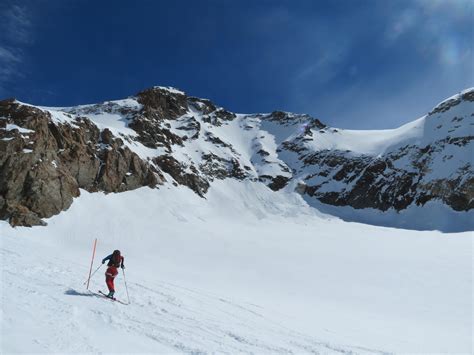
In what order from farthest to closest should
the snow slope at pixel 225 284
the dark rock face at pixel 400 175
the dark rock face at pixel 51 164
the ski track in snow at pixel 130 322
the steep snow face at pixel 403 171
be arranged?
the dark rock face at pixel 400 175
the steep snow face at pixel 403 171
the dark rock face at pixel 51 164
the snow slope at pixel 225 284
the ski track in snow at pixel 130 322

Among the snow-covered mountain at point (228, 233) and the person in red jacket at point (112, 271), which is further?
the person in red jacket at point (112, 271)

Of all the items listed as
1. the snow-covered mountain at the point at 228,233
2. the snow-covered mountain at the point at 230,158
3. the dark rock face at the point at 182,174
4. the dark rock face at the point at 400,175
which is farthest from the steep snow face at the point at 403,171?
the dark rock face at the point at 182,174

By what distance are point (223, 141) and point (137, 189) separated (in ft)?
124

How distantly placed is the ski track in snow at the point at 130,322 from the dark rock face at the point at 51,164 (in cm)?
2141

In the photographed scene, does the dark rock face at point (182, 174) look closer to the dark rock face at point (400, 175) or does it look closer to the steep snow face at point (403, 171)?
the steep snow face at point (403, 171)

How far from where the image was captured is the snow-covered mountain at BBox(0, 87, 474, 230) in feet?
120

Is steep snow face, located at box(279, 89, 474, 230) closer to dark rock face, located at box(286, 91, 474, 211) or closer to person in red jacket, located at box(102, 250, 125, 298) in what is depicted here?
dark rock face, located at box(286, 91, 474, 211)

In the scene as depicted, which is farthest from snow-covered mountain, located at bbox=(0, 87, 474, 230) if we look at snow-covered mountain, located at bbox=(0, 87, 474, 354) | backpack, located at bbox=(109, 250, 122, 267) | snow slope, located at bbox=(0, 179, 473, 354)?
backpack, located at bbox=(109, 250, 122, 267)

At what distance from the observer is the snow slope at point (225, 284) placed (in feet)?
28.6

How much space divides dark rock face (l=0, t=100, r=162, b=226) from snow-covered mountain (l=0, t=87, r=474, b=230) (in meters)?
0.12

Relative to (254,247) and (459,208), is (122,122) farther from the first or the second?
(459,208)

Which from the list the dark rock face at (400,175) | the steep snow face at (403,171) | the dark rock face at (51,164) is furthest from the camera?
the dark rock face at (400,175)

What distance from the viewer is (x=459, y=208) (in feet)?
179

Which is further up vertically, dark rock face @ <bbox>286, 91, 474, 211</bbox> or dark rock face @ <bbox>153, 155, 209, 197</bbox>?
dark rock face @ <bbox>286, 91, 474, 211</bbox>
